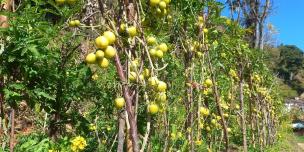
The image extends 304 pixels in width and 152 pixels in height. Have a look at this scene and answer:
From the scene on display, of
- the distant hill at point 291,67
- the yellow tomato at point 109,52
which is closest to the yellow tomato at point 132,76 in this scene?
the yellow tomato at point 109,52

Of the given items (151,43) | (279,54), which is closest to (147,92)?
(151,43)

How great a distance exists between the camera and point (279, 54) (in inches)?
2586

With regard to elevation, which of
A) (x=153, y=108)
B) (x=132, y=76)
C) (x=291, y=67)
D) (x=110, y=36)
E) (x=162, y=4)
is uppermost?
(x=291, y=67)

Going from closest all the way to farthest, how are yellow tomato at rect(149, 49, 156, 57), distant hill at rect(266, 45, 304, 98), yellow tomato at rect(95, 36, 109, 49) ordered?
1. yellow tomato at rect(95, 36, 109, 49)
2. yellow tomato at rect(149, 49, 156, 57)
3. distant hill at rect(266, 45, 304, 98)

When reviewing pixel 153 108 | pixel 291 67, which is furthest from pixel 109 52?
pixel 291 67

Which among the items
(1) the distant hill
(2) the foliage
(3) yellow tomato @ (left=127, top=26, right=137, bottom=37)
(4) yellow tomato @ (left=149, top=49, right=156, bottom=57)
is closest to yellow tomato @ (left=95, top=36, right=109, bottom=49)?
(2) the foliage

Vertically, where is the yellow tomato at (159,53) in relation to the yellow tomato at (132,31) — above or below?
below

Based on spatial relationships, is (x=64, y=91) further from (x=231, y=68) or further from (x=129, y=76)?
(x=231, y=68)

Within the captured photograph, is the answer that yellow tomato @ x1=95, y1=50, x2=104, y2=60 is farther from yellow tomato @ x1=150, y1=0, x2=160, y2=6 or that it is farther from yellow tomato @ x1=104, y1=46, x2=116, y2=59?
→ yellow tomato @ x1=150, y1=0, x2=160, y2=6

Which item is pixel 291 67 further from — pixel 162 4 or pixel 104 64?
pixel 104 64

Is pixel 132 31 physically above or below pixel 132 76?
above

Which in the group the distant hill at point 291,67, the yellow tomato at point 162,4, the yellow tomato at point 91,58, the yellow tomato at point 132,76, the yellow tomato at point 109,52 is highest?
the distant hill at point 291,67

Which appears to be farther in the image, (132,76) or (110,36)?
(132,76)

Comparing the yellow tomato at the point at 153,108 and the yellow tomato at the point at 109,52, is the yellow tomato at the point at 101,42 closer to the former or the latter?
the yellow tomato at the point at 109,52
